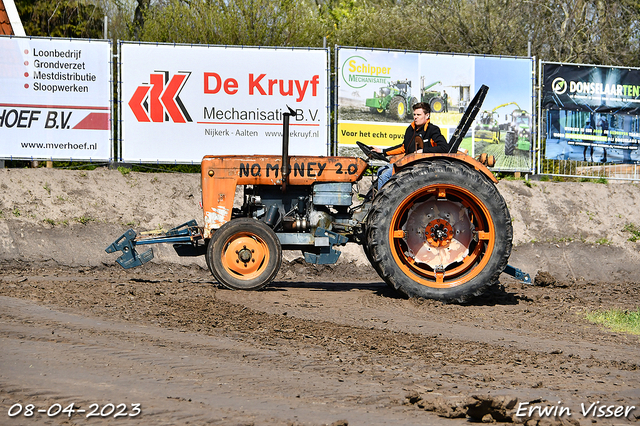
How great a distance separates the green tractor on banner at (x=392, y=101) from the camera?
1193 cm

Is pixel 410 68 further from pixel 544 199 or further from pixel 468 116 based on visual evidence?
pixel 468 116

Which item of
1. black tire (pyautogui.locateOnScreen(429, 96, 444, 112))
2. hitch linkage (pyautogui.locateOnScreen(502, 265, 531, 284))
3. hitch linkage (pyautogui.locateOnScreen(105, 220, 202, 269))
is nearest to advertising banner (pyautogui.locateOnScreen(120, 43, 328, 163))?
black tire (pyautogui.locateOnScreen(429, 96, 444, 112))

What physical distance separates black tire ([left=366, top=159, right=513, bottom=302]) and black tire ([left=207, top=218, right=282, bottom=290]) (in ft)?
3.32

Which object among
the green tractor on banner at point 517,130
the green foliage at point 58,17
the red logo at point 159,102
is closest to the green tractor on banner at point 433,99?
the green tractor on banner at point 517,130

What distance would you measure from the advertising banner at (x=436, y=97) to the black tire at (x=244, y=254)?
5044 millimetres

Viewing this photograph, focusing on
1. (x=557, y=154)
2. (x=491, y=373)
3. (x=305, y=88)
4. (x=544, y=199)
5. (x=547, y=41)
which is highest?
(x=547, y=41)

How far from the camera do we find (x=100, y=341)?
4.60 metres

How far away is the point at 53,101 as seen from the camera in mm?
11250

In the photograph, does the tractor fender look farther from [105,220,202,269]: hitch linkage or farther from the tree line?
the tree line

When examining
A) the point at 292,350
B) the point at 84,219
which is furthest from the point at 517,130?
the point at 292,350

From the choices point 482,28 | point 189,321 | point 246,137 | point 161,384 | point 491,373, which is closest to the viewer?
point 161,384

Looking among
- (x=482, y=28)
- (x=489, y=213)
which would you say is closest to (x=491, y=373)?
(x=489, y=213)

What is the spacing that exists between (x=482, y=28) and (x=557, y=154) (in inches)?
345

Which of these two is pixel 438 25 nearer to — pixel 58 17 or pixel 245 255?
pixel 58 17
